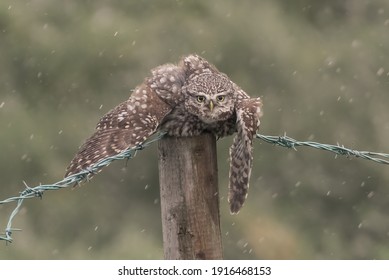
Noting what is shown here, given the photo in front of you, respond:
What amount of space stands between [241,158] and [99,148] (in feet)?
2.18

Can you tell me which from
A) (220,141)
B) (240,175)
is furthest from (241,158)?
(220,141)

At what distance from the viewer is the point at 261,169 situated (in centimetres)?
1343

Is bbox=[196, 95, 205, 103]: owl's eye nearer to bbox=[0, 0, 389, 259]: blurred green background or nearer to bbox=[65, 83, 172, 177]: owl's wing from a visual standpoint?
bbox=[65, 83, 172, 177]: owl's wing

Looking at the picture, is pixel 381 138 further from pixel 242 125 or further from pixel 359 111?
pixel 242 125

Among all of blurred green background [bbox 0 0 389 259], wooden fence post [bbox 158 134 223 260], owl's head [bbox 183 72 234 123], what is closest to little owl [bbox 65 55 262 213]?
owl's head [bbox 183 72 234 123]

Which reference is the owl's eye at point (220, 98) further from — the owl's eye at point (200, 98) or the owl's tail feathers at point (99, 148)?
the owl's tail feathers at point (99, 148)

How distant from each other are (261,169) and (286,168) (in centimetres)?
30

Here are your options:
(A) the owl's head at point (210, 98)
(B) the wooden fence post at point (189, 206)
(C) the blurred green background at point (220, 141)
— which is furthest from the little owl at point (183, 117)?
(C) the blurred green background at point (220, 141)

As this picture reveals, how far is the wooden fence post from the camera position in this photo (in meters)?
4.91

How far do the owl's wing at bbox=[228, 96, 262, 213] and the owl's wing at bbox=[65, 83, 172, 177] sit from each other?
1.29 ft

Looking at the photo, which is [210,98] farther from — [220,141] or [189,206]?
[220,141]

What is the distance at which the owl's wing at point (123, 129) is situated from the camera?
208 inches

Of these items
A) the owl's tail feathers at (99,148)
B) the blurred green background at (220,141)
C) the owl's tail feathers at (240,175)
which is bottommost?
the owl's tail feathers at (240,175)
